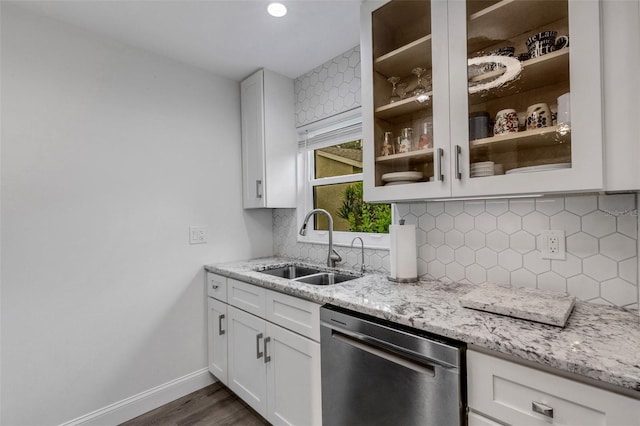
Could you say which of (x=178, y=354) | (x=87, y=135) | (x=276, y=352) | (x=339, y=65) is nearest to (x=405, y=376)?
(x=276, y=352)

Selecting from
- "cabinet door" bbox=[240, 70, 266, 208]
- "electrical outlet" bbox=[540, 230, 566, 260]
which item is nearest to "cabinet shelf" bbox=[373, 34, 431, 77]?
"electrical outlet" bbox=[540, 230, 566, 260]

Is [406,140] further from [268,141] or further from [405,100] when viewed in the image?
[268,141]

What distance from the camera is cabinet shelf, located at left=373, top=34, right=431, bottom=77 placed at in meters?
1.39

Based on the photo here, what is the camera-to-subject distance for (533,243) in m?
1.33

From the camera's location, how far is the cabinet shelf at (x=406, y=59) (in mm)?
1387

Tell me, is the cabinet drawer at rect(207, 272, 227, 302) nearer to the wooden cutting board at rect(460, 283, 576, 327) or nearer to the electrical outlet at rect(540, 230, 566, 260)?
the wooden cutting board at rect(460, 283, 576, 327)

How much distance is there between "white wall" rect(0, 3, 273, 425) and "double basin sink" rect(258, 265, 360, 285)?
475 millimetres

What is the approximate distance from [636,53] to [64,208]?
2.56 m

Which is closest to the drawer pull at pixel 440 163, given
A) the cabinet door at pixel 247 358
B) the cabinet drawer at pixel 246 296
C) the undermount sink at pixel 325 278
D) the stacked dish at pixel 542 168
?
the stacked dish at pixel 542 168

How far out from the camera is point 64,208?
1763mm

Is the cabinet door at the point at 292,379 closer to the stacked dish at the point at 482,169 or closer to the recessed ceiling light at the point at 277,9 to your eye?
the stacked dish at the point at 482,169

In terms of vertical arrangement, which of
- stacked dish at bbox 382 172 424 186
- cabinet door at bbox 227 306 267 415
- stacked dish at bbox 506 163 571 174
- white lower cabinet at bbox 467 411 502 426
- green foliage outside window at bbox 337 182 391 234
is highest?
stacked dish at bbox 382 172 424 186

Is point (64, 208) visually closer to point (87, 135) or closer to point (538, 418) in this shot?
point (87, 135)

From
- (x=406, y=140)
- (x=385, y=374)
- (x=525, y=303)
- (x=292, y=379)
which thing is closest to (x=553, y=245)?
(x=525, y=303)
